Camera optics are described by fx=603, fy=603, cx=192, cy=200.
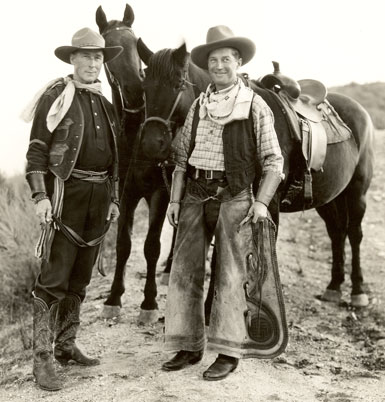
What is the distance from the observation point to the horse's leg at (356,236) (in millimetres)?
7367

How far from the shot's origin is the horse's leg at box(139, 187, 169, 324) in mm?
5852

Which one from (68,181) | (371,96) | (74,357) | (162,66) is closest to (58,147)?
(68,181)

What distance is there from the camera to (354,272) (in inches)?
297

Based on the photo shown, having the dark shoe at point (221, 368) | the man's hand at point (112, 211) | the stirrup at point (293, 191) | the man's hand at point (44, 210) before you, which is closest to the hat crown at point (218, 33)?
the man's hand at point (112, 211)

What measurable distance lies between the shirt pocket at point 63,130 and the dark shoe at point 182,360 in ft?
6.04

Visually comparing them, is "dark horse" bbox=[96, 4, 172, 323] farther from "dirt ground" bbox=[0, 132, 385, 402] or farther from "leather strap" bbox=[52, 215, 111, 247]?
"leather strap" bbox=[52, 215, 111, 247]

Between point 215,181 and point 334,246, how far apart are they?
3.89m

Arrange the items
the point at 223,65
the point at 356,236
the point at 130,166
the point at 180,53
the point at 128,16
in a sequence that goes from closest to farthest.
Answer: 1. the point at 223,65
2. the point at 180,53
3. the point at 130,166
4. the point at 128,16
5. the point at 356,236

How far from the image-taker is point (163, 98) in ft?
15.7

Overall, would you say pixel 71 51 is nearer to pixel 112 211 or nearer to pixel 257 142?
pixel 112 211

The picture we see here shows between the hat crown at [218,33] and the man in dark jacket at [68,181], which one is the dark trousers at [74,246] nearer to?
the man in dark jacket at [68,181]

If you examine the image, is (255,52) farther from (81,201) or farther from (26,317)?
(26,317)

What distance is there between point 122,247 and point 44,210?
1934 millimetres

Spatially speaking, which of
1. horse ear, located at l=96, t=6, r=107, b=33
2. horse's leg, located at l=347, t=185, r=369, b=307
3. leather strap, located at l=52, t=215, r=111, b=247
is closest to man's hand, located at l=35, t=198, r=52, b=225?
leather strap, located at l=52, t=215, r=111, b=247
